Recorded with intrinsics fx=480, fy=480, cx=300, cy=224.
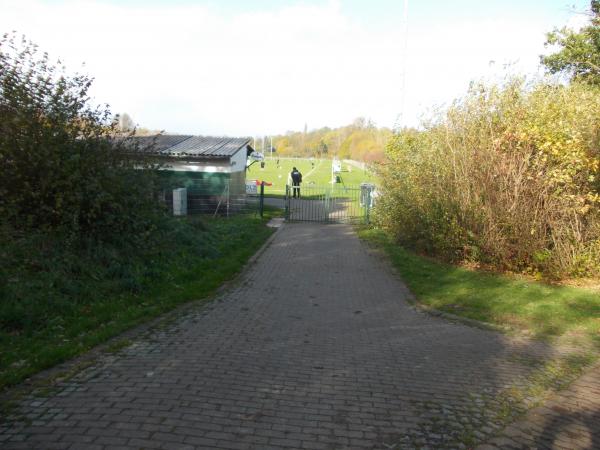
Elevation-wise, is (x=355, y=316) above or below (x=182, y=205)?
below

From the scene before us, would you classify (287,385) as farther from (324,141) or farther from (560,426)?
(324,141)

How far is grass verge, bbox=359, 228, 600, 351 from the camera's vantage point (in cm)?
721

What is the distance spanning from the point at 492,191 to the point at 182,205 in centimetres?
1154

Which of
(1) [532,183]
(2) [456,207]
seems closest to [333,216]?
(2) [456,207]

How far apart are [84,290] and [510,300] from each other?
710 cm

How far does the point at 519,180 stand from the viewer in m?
10.4

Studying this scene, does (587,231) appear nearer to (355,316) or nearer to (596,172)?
(596,172)

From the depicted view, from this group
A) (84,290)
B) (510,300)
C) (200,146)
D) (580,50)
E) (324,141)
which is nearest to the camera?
(84,290)

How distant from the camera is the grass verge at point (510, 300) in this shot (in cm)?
721

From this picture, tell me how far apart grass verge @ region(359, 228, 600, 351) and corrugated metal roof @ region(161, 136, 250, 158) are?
399 inches

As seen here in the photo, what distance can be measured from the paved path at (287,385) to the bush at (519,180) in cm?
434

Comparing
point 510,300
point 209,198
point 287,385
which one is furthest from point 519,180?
point 209,198

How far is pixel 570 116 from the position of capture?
9.88 metres

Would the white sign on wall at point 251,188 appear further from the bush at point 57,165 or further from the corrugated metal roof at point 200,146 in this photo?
the bush at point 57,165
